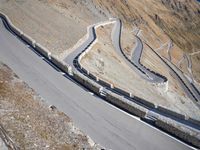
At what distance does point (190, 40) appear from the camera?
157 meters

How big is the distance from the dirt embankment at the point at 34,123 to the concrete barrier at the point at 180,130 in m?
5.72

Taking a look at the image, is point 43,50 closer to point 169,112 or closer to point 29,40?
point 29,40

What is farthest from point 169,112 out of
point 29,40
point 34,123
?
point 29,40

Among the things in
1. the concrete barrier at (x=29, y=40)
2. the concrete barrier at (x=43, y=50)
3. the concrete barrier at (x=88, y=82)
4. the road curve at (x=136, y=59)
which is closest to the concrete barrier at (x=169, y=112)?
the concrete barrier at (x=88, y=82)

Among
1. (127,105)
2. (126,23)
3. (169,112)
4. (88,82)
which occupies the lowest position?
(126,23)

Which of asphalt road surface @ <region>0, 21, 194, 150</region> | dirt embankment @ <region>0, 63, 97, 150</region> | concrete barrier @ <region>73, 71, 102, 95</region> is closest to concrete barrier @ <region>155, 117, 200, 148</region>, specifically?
asphalt road surface @ <region>0, 21, 194, 150</region>

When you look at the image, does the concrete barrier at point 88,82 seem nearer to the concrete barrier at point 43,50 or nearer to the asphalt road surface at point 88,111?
the asphalt road surface at point 88,111

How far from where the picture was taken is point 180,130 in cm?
2447

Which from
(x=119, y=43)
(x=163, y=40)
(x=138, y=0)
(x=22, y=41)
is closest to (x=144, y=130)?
(x=22, y=41)

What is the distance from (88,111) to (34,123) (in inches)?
193

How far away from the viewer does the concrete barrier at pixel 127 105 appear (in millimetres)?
26969

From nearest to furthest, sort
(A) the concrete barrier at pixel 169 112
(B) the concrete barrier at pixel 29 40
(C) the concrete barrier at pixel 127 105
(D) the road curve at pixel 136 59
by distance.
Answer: (C) the concrete barrier at pixel 127 105, (A) the concrete barrier at pixel 169 112, (B) the concrete barrier at pixel 29 40, (D) the road curve at pixel 136 59

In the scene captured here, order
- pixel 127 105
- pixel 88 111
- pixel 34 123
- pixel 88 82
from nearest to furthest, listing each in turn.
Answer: pixel 34 123
pixel 88 111
pixel 127 105
pixel 88 82

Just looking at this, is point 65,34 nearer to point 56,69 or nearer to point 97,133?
point 56,69
